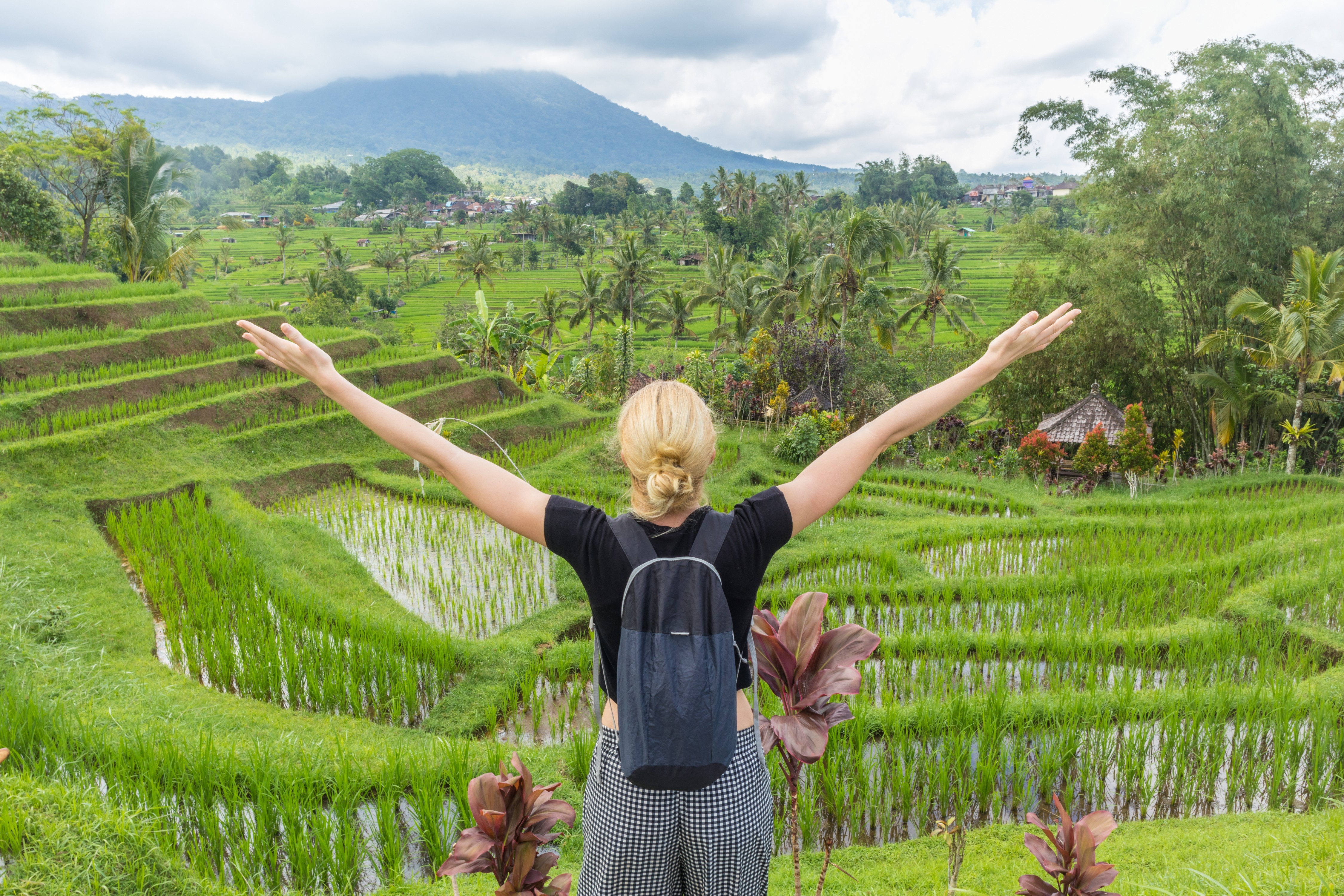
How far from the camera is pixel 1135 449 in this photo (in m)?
10.5

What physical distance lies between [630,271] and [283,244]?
2491 centimetres

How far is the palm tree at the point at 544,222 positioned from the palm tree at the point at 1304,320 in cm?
4231

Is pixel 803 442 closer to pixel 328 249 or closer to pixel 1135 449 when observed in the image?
pixel 1135 449

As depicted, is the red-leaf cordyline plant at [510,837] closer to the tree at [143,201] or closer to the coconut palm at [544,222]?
the tree at [143,201]

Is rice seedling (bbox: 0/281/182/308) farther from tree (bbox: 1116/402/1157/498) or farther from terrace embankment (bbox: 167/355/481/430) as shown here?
tree (bbox: 1116/402/1157/498)

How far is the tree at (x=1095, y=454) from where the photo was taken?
10.9 m

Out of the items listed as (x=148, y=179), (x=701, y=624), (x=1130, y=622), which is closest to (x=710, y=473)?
(x=1130, y=622)

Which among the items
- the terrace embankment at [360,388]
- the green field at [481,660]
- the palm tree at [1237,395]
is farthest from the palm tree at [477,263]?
the palm tree at [1237,395]

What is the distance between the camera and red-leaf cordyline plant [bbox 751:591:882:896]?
201 centimetres

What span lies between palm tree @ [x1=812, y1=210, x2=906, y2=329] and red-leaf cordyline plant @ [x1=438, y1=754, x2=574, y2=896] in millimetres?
15292

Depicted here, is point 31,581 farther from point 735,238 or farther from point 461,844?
point 735,238

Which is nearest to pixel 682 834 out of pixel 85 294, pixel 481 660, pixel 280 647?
pixel 481 660

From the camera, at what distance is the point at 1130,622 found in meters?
6.15

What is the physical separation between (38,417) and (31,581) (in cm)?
394
